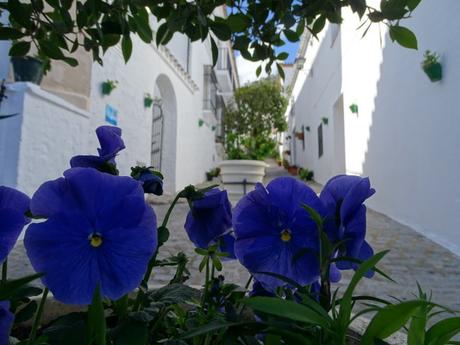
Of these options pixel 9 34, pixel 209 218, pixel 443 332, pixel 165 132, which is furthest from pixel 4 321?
pixel 165 132

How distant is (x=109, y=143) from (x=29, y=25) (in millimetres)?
729

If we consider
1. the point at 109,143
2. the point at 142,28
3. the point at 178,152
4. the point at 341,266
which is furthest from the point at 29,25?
the point at 178,152

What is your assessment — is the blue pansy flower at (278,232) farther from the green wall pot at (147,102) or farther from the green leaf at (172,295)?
the green wall pot at (147,102)

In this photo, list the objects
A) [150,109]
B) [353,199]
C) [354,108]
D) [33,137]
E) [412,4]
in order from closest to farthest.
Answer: [353,199] < [412,4] < [33,137] < [150,109] < [354,108]

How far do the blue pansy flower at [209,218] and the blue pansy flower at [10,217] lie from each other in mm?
249

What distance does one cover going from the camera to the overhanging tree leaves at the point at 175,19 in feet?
3.37

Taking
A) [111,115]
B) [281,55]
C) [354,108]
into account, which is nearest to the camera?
[281,55]

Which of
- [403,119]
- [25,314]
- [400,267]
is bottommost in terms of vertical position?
[400,267]

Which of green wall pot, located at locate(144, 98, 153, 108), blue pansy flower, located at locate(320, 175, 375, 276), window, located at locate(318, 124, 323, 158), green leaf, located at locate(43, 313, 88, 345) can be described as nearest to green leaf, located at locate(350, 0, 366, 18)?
blue pansy flower, located at locate(320, 175, 375, 276)

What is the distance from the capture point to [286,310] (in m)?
0.39

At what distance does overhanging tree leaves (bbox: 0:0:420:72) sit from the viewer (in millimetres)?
1027

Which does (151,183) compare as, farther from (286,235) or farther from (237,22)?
(237,22)

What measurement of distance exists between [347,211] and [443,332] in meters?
0.19

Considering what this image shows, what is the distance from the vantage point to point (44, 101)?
3.72 m
